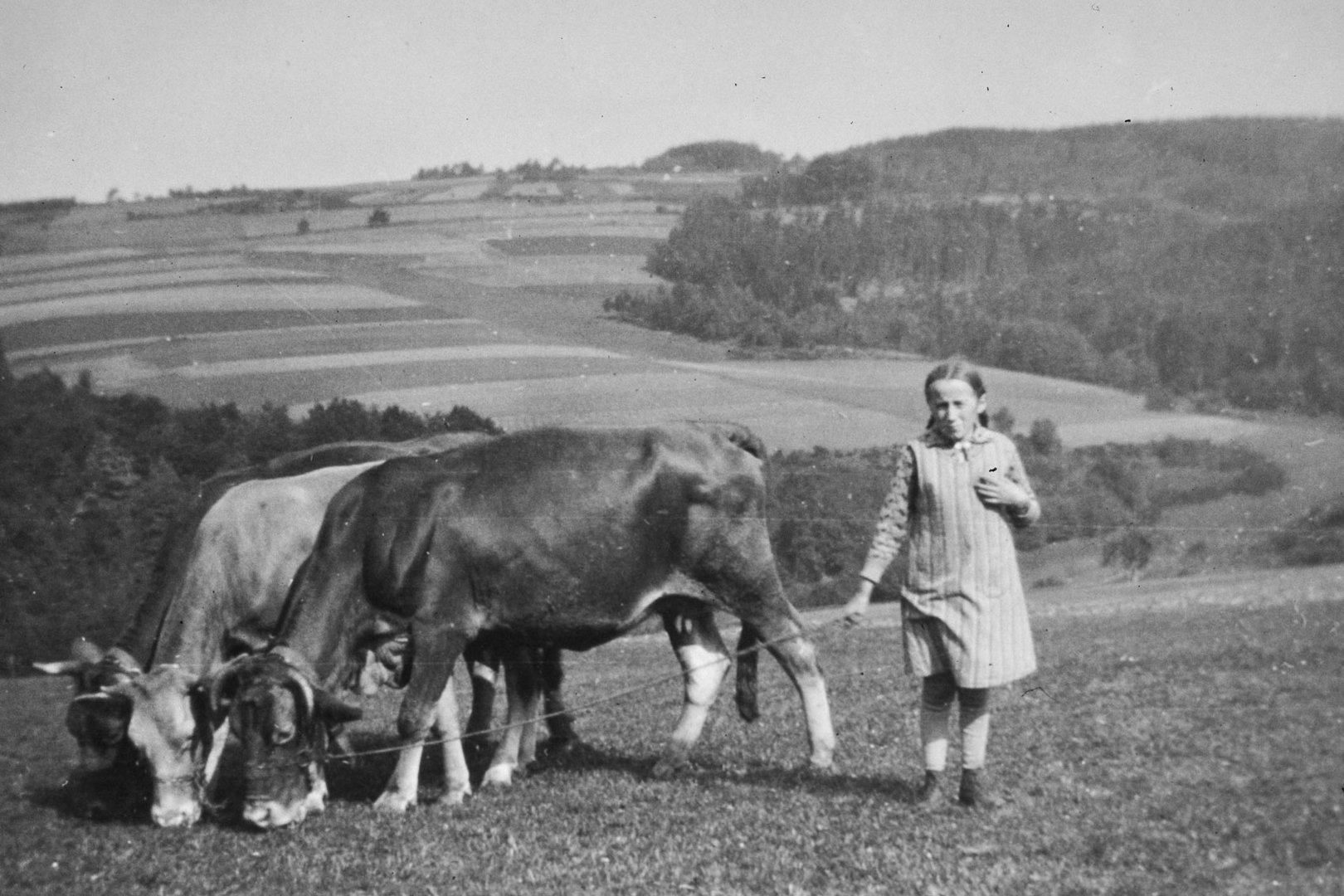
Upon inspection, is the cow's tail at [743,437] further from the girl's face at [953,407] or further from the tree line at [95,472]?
the tree line at [95,472]

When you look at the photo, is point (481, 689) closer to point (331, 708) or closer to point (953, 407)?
point (331, 708)

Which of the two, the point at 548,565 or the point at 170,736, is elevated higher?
the point at 548,565

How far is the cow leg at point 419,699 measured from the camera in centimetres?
932

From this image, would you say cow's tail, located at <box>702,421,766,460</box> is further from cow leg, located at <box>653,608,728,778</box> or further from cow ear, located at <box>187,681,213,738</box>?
cow ear, located at <box>187,681,213,738</box>

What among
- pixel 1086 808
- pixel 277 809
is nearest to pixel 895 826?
pixel 1086 808

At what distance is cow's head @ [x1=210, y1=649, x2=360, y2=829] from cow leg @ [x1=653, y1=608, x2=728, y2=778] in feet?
7.35

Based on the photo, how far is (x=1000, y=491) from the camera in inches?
302

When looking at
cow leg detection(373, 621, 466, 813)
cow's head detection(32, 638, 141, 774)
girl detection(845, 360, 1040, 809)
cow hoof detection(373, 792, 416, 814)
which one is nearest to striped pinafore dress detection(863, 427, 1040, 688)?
girl detection(845, 360, 1040, 809)

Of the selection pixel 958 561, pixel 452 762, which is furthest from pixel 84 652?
pixel 958 561

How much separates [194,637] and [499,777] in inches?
97.1

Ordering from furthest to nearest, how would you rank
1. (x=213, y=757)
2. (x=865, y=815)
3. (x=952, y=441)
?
(x=213, y=757)
(x=952, y=441)
(x=865, y=815)

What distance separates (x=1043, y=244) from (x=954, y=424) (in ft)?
34.3

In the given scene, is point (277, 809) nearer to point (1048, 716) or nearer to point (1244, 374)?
point (1048, 716)

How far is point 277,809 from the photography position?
28.4 feet
